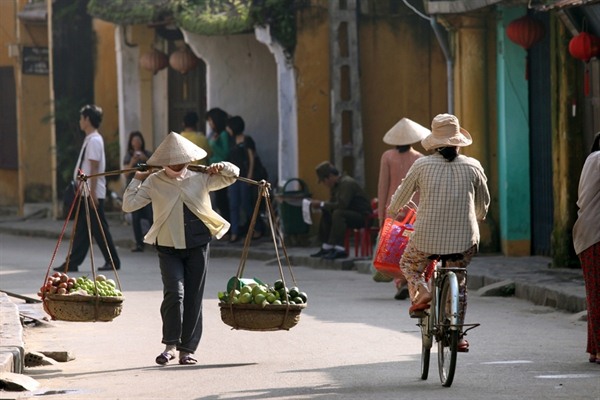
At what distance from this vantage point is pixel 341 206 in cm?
1995

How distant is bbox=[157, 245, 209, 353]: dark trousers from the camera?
11.2 meters

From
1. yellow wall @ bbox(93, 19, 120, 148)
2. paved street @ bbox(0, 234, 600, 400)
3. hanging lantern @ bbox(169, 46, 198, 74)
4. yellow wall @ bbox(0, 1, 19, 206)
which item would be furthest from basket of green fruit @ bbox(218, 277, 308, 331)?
yellow wall @ bbox(0, 1, 19, 206)

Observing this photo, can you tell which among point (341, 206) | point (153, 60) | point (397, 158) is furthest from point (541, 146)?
point (153, 60)

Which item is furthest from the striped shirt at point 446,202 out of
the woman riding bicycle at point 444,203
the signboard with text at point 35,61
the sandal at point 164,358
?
the signboard with text at point 35,61

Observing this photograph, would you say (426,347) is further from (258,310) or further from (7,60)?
(7,60)

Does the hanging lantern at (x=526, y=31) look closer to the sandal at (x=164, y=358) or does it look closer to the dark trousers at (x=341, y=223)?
the dark trousers at (x=341, y=223)

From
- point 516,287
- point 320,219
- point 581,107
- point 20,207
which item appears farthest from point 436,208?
point 20,207

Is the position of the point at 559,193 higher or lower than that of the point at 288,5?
lower

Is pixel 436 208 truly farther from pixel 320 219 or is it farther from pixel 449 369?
pixel 320 219

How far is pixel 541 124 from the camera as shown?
19.3m

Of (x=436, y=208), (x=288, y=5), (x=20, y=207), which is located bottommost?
(x=20, y=207)

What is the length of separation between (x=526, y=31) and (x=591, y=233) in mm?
8032

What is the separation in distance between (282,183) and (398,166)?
802 centimetres

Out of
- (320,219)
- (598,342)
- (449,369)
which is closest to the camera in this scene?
(449,369)
